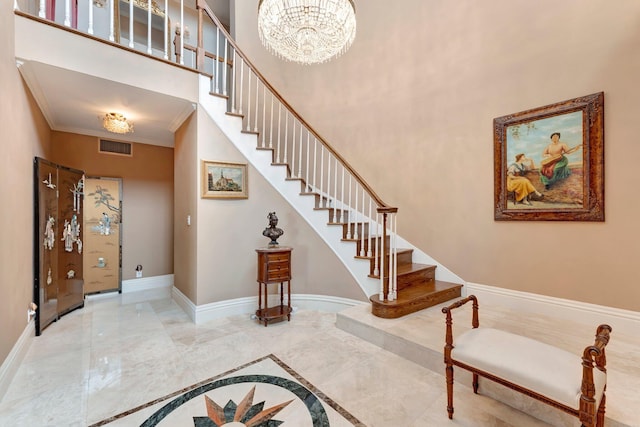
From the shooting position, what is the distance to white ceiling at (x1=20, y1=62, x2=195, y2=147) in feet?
8.86

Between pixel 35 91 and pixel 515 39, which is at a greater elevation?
pixel 515 39

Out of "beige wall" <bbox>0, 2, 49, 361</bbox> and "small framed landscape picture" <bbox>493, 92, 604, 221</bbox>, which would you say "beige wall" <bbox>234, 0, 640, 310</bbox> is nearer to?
"small framed landscape picture" <bbox>493, 92, 604, 221</bbox>

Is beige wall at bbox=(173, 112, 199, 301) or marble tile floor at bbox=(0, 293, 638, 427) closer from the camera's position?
marble tile floor at bbox=(0, 293, 638, 427)

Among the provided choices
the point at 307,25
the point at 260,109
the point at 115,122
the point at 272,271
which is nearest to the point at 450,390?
the point at 272,271

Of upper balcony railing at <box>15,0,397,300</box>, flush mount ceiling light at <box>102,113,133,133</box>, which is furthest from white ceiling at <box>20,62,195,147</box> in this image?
upper balcony railing at <box>15,0,397,300</box>

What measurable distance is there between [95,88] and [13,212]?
1448 mm

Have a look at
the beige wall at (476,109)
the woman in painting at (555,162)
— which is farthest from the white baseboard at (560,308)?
the woman in painting at (555,162)

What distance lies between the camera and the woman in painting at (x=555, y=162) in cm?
272

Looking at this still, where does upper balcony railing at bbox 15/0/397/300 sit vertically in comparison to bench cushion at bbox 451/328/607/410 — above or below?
above

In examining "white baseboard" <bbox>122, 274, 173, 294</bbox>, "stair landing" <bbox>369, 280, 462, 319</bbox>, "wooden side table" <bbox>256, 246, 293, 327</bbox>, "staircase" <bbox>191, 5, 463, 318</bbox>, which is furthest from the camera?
"white baseboard" <bbox>122, 274, 173, 294</bbox>

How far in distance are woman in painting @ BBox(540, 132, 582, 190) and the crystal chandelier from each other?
2.28 meters

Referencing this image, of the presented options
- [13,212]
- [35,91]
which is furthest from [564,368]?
[35,91]

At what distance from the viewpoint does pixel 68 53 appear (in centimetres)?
255

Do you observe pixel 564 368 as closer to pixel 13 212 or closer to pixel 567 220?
pixel 567 220
